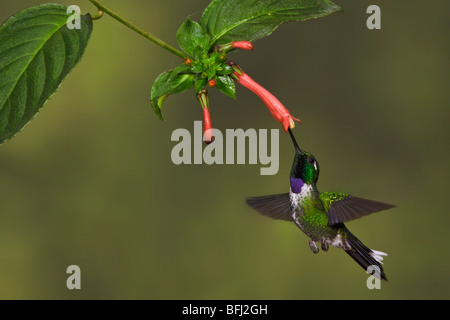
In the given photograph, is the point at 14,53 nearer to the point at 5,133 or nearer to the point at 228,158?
the point at 5,133

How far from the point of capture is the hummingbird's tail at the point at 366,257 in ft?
1.52

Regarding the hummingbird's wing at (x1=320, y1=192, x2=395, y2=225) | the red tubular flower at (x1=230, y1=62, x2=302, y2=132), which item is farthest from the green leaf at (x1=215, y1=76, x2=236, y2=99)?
the hummingbird's wing at (x1=320, y1=192, x2=395, y2=225)

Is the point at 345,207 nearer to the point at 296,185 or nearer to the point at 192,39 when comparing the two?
the point at 296,185

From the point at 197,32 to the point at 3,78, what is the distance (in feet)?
0.49

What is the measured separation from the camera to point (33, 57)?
1.35 feet

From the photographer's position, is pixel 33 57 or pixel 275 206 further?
pixel 275 206

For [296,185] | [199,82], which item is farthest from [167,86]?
[296,185]

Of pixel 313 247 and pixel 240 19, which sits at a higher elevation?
pixel 240 19

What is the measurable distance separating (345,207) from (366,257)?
0.05m

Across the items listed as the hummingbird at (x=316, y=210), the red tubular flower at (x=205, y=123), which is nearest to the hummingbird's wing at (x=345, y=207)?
the hummingbird at (x=316, y=210)

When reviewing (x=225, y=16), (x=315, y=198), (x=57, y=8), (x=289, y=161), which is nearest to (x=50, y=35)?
(x=57, y=8)

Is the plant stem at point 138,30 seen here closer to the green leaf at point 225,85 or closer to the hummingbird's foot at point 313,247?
the green leaf at point 225,85

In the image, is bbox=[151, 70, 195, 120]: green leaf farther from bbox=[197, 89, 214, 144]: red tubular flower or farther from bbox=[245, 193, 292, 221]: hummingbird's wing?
bbox=[245, 193, 292, 221]: hummingbird's wing

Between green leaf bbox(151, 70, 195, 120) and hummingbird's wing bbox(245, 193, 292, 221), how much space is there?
0.39 ft
